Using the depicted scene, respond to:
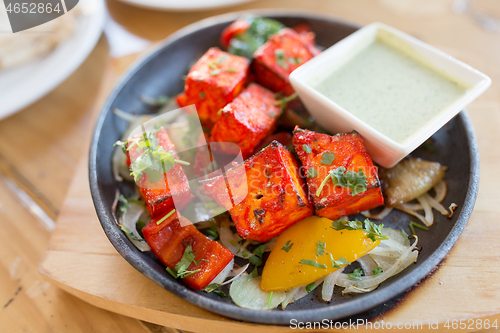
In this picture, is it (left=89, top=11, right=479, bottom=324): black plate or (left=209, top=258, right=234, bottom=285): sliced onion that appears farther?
(left=209, top=258, right=234, bottom=285): sliced onion

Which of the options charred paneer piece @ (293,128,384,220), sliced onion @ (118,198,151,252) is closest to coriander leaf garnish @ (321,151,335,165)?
charred paneer piece @ (293,128,384,220)

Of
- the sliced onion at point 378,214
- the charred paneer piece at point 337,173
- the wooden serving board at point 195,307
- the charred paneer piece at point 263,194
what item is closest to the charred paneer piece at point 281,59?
the charred paneer piece at point 337,173

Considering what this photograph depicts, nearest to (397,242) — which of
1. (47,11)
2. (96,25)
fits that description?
(96,25)

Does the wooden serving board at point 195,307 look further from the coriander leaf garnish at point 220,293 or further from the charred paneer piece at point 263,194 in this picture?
the charred paneer piece at point 263,194

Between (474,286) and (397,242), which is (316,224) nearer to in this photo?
(397,242)

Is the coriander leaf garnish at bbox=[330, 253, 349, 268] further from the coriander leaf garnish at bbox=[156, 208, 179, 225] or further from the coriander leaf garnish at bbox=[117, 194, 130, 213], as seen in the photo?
the coriander leaf garnish at bbox=[117, 194, 130, 213]

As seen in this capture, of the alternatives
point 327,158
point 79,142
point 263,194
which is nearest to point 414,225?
point 327,158

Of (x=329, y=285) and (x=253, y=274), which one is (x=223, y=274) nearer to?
(x=253, y=274)
